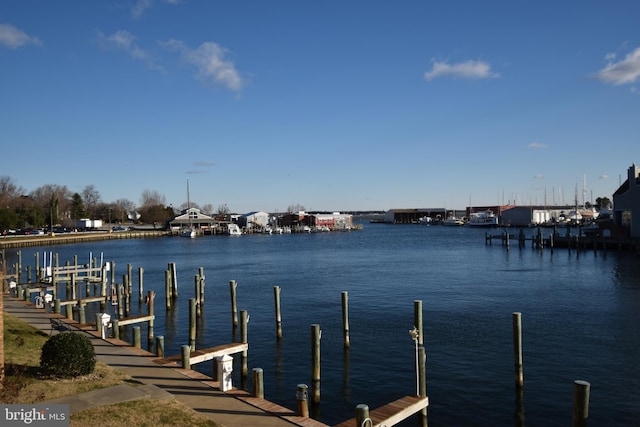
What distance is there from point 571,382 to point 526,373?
1837 millimetres

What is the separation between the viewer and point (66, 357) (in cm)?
1548

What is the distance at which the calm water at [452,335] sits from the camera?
19.6m

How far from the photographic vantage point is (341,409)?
62.5ft

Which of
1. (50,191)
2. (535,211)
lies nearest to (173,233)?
(50,191)

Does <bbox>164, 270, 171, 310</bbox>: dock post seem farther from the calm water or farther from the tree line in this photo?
the tree line

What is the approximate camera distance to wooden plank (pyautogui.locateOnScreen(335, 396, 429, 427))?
47.1 feet

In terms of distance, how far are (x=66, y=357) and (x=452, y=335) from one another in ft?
67.8

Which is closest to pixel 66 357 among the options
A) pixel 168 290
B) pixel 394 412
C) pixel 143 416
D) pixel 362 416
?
pixel 143 416

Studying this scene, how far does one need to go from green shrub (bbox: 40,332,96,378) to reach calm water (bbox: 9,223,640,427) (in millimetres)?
7588

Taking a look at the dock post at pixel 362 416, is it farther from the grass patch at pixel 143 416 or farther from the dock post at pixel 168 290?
the dock post at pixel 168 290

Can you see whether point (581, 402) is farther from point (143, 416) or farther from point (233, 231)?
point (233, 231)

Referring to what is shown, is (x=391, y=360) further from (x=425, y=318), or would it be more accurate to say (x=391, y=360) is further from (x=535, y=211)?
(x=535, y=211)

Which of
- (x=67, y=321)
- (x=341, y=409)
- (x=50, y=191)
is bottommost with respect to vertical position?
(x=341, y=409)

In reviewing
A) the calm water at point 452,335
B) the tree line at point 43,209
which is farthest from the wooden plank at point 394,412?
the tree line at point 43,209
